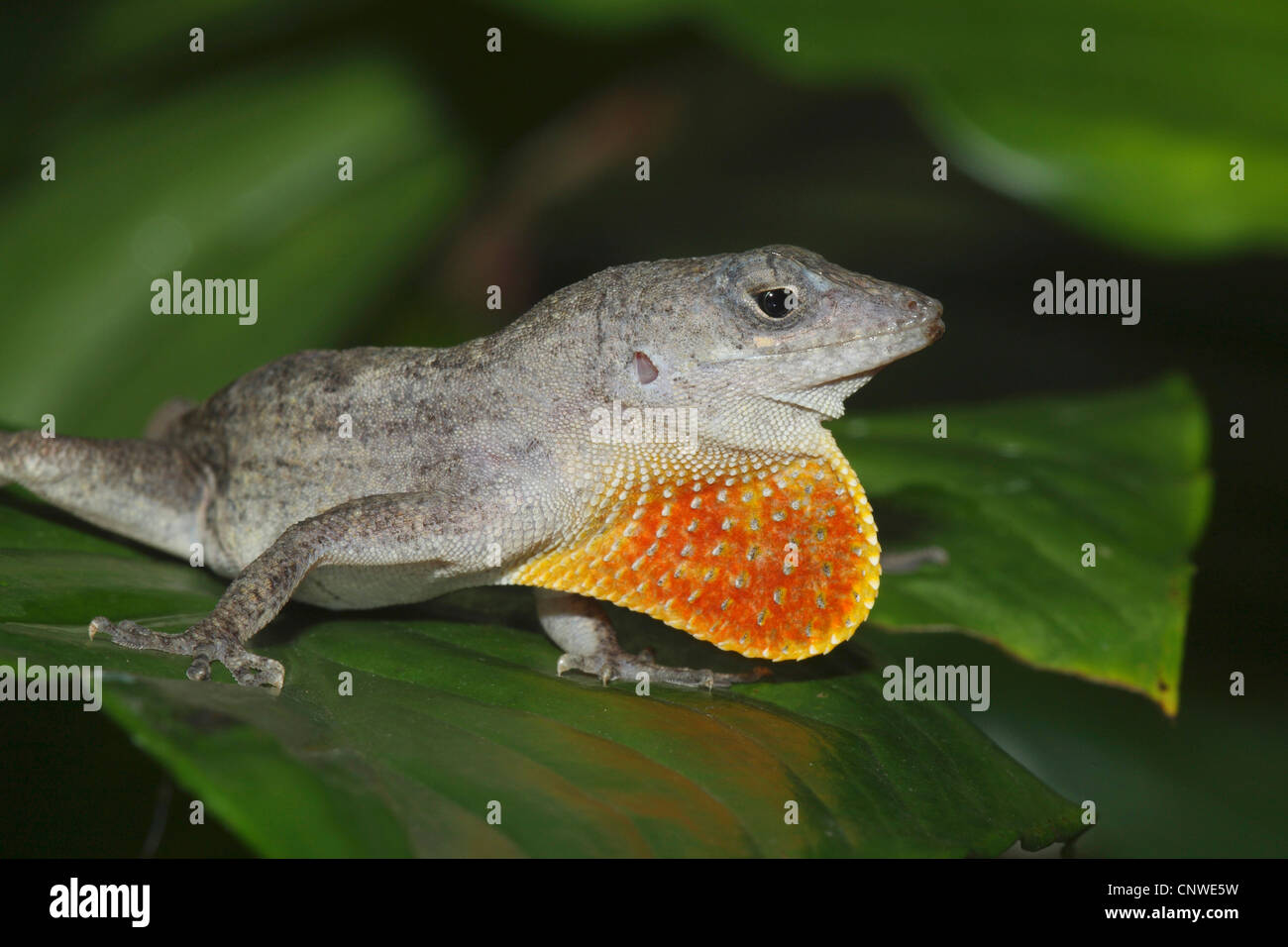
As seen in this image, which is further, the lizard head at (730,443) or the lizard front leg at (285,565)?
the lizard head at (730,443)

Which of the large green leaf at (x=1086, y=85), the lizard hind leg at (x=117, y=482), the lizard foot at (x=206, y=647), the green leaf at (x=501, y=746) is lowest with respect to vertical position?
the green leaf at (x=501, y=746)

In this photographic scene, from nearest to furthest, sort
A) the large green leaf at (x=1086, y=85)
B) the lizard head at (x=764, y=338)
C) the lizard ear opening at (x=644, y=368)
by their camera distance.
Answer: the lizard head at (x=764, y=338)
the lizard ear opening at (x=644, y=368)
the large green leaf at (x=1086, y=85)

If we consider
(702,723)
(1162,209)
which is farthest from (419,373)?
(1162,209)

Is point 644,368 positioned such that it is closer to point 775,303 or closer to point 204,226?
point 775,303

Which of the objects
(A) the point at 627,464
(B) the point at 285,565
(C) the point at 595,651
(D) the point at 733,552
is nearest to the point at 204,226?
(B) the point at 285,565

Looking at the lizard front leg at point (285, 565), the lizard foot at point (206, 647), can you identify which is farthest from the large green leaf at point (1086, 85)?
the lizard foot at point (206, 647)

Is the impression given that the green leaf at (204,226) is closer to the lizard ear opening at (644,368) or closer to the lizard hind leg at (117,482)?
the lizard hind leg at (117,482)

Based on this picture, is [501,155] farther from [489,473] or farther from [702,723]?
[702,723]
